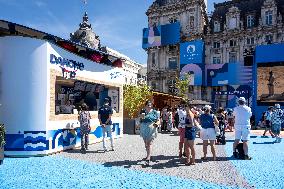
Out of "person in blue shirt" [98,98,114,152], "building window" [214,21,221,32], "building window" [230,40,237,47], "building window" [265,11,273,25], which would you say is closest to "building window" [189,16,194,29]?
"building window" [214,21,221,32]

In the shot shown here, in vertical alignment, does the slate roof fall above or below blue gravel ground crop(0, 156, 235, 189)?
above

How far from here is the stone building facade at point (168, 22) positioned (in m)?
44.1

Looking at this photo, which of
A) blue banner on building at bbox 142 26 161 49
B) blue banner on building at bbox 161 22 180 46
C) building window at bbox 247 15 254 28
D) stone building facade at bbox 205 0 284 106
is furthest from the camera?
blue banner on building at bbox 142 26 161 49

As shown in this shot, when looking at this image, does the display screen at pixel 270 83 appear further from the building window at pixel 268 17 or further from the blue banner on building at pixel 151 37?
the blue banner on building at pixel 151 37

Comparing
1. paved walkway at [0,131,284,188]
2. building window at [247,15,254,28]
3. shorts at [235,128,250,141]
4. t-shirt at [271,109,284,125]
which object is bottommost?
paved walkway at [0,131,284,188]

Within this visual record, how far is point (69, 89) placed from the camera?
1394 cm

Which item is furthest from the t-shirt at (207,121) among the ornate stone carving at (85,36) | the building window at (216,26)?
the building window at (216,26)

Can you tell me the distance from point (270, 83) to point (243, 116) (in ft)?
69.4

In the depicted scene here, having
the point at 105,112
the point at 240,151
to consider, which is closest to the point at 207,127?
the point at 240,151

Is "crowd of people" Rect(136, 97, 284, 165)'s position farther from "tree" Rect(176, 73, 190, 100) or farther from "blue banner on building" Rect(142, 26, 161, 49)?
"blue banner on building" Rect(142, 26, 161, 49)

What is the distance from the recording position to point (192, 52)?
42.6m

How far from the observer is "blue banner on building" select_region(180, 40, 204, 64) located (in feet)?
138

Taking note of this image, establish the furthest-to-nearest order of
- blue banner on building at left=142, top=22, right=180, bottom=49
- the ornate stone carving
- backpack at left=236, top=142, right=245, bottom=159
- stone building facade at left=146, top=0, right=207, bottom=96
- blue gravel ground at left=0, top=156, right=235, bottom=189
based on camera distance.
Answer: blue banner on building at left=142, top=22, right=180, bottom=49, stone building facade at left=146, top=0, right=207, bottom=96, the ornate stone carving, backpack at left=236, top=142, right=245, bottom=159, blue gravel ground at left=0, top=156, right=235, bottom=189

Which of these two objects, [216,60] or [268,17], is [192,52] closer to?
[216,60]
